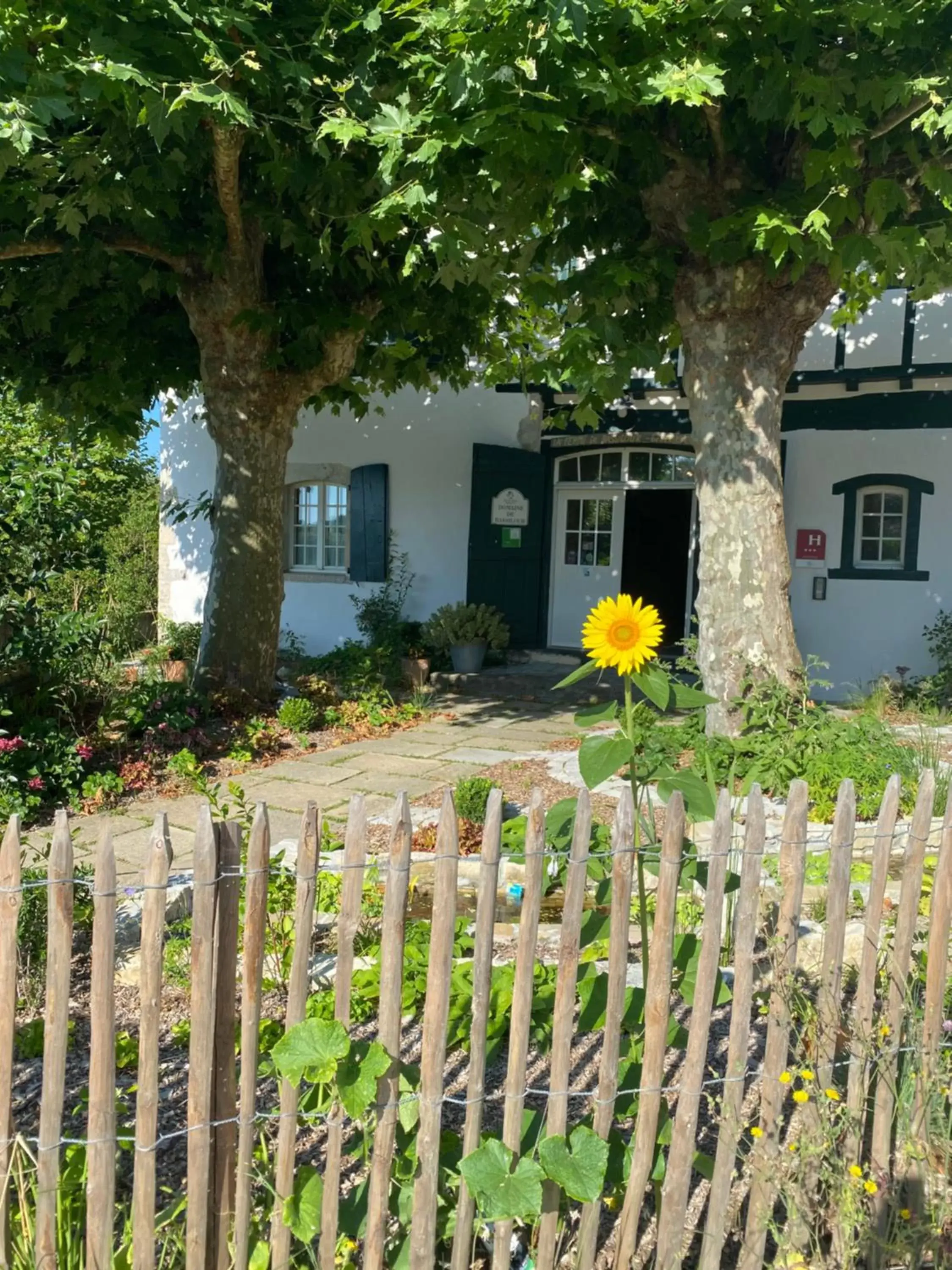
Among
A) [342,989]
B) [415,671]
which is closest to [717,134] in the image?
[342,989]

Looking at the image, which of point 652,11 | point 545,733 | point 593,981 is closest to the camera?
point 593,981

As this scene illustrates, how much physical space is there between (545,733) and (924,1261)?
21.0 feet

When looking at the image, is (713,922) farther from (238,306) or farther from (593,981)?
(238,306)

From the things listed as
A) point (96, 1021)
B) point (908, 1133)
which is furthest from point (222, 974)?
point (908, 1133)

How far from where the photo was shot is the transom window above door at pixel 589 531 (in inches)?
496

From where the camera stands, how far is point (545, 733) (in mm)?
8523

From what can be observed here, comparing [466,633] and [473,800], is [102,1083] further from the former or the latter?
[466,633]

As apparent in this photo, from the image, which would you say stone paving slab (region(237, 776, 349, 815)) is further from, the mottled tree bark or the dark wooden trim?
the dark wooden trim

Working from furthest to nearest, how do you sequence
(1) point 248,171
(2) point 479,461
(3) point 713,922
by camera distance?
1. (2) point 479,461
2. (1) point 248,171
3. (3) point 713,922

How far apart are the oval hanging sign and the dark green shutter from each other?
145 centimetres

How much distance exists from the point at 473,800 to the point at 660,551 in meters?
11.1

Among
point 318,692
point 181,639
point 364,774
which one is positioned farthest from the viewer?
point 181,639

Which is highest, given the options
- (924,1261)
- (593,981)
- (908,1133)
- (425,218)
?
(425,218)

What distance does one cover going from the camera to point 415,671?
436 inches
